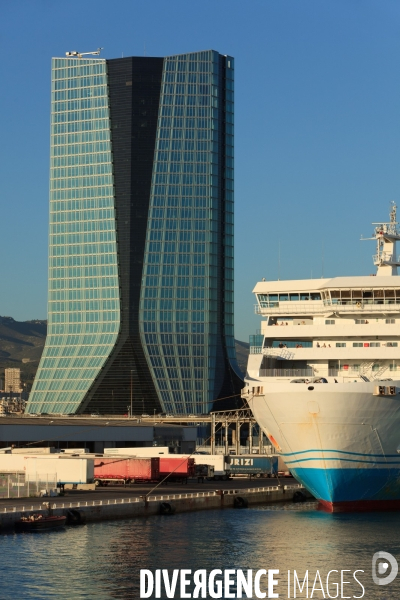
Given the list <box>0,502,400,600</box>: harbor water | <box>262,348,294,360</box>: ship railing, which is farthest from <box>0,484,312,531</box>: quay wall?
<box>262,348,294,360</box>: ship railing

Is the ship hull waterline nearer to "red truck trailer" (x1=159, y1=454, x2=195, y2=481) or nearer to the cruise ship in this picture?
the cruise ship

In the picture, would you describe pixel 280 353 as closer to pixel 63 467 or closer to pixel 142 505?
pixel 142 505

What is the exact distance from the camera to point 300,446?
3797 inches

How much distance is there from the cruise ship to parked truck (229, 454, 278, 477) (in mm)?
43342

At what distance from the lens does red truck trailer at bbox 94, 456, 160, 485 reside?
130 m

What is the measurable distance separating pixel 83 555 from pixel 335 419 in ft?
84.4

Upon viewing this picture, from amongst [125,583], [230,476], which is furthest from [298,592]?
[230,476]

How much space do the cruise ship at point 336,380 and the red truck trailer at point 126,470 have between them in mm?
24878

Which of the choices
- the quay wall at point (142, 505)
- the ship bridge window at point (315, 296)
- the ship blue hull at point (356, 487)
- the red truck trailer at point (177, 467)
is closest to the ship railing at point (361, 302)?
the ship bridge window at point (315, 296)

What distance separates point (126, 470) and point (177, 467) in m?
6.18

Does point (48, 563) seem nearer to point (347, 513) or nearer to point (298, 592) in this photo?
point (298, 592)

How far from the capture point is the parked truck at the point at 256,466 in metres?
151

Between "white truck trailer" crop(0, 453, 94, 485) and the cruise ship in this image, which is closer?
the cruise ship

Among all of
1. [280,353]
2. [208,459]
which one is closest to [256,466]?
[208,459]
